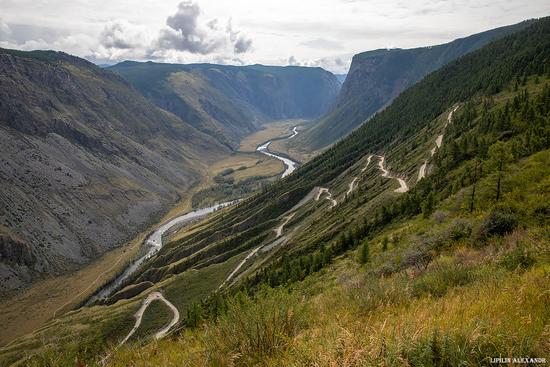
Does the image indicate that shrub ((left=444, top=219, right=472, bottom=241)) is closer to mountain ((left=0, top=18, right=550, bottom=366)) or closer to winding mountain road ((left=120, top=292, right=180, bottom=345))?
mountain ((left=0, top=18, right=550, bottom=366))

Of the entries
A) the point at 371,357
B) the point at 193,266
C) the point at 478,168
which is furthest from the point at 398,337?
the point at 193,266

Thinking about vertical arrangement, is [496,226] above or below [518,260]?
below

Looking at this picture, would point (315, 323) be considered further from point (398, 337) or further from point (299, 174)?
point (299, 174)

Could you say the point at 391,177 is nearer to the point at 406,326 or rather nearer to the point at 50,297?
the point at 406,326

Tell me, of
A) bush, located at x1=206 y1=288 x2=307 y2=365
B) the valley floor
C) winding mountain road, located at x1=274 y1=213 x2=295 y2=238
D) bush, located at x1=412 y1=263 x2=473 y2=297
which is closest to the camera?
bush, located at x1=206 y1=288 x2=307 y2=365

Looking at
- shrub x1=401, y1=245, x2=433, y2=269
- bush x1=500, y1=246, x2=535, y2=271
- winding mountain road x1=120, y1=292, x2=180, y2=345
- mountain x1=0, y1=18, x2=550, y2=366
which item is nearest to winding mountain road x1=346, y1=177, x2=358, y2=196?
mountain x1=0, y1=18, x2=550, y2=366

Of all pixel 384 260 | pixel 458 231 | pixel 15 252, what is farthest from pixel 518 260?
pixel 15 252
